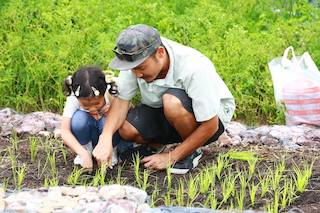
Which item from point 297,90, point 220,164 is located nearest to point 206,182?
point 220,164

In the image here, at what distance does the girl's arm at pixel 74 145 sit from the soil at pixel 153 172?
0.15 m

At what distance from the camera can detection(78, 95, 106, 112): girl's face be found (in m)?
2.98

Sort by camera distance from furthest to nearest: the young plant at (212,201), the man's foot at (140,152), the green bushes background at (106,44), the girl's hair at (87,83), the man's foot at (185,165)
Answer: the green bushes background at (106,44), the man's foot at (140,152), the man's foot at (185,165), the girl's hair at (87,83), the young plant at (212,201)

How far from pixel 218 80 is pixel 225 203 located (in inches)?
34.0

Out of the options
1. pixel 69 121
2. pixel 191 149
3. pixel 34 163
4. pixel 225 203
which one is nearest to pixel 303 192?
pixel 225 203

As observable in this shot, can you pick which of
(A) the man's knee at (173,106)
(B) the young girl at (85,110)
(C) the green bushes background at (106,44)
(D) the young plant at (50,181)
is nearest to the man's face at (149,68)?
(A) the man's knee at (173,106)

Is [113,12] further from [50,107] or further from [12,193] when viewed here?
[12,193]

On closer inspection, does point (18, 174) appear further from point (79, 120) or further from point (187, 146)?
point (187, 146)

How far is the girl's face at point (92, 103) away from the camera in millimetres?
2977

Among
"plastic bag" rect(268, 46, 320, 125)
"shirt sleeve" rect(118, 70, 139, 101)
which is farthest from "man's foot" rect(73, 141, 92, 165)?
"plastic bag" rect(268, 46, 320, 125)

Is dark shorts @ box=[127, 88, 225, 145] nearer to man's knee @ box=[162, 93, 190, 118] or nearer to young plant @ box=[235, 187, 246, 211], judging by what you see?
man's knee @ box=[162, 93, 190, 118]

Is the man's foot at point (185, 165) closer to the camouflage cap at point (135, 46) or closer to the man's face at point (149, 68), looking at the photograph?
the man's face at point (149, 68)

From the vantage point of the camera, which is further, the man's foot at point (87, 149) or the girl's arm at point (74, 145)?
the man's foot at point (87, 149)

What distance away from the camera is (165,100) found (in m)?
3.02
